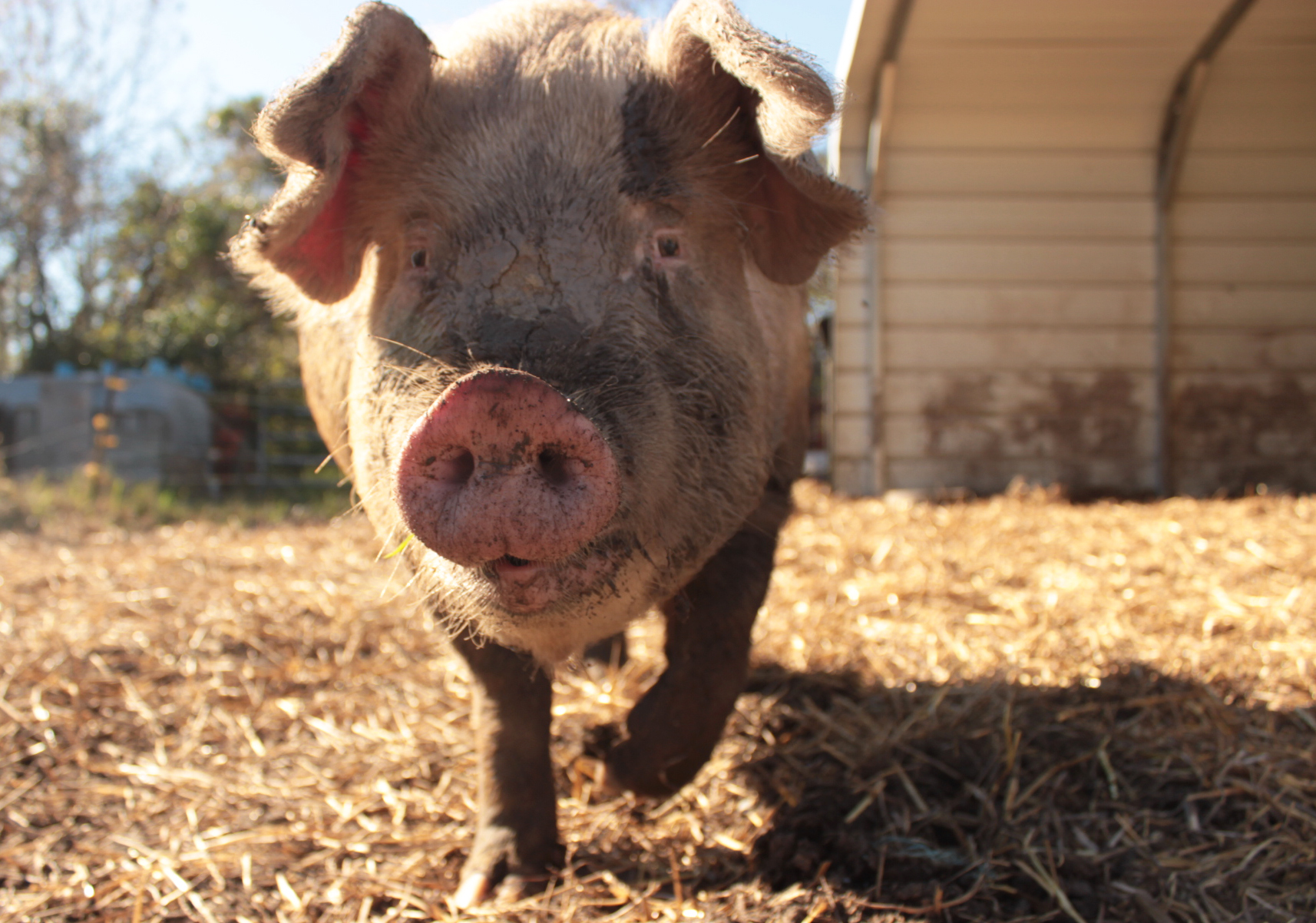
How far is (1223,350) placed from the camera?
23.2 ft

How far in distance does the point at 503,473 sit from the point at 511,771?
1116mm

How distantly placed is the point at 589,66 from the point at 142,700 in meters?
2.54

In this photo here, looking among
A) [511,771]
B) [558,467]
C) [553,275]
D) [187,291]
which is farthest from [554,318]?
[187,291]

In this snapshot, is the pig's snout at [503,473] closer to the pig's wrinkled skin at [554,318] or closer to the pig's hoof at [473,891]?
the pig's wrinkled skin at [554,318]

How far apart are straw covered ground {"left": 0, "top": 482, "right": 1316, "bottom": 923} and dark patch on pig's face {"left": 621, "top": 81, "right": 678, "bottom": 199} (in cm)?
93

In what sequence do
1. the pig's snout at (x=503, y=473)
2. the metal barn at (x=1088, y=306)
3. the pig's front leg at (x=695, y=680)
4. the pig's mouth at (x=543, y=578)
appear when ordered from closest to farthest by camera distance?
the pig's snout at (x=503, y=473), the pig's mouth at (x=543, y=578), the pig's front leg at (x=695, y=680), the metal barn at (x=1088, y=306)

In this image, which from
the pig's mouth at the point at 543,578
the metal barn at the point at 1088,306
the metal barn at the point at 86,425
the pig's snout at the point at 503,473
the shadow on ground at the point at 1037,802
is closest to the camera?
the pig's snout at the point at 503,473

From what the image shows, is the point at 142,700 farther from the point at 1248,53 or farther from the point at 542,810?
the point at 1248,53

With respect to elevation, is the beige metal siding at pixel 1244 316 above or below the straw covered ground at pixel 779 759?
above

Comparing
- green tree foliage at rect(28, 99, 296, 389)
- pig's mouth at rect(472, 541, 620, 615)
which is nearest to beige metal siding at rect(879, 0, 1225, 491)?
pig's mouth at rect(472, 541, 620, 615)

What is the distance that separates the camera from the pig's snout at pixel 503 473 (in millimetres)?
1329

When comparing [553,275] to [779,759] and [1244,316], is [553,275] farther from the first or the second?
[1244,316]

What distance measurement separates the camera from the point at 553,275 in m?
1.70

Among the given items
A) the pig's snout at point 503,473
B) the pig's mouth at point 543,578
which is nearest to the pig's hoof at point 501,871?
the pig's mouth at point 543,578
